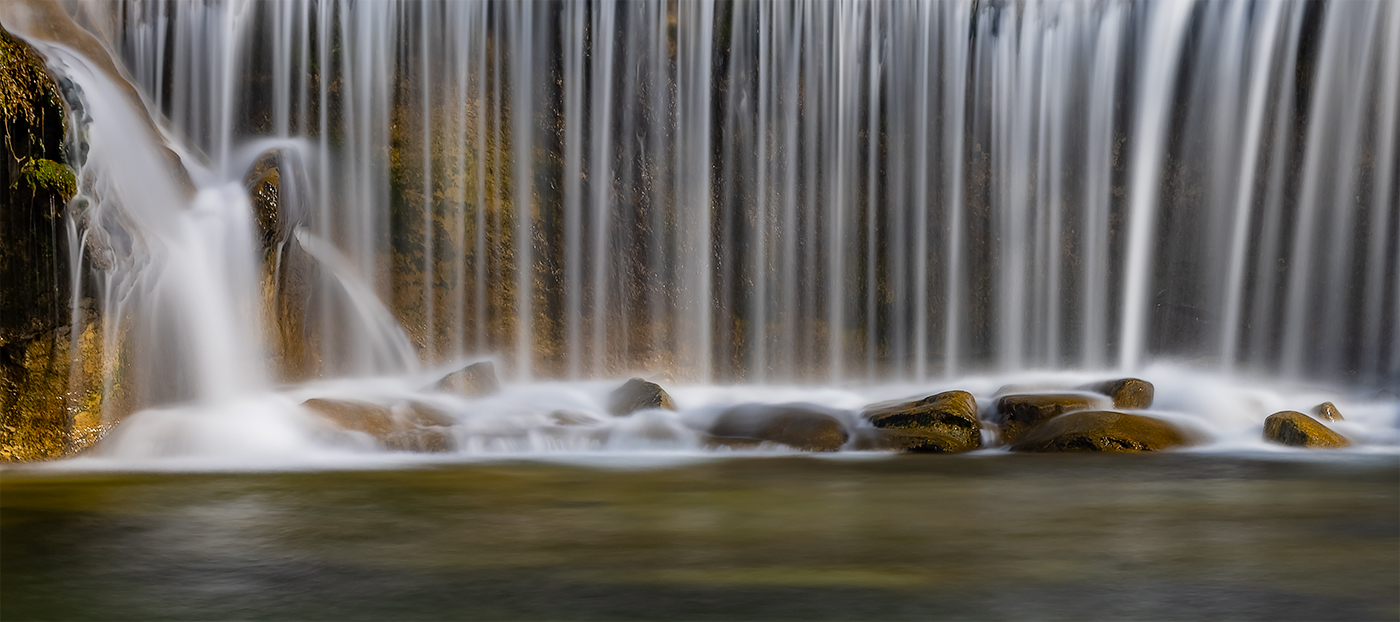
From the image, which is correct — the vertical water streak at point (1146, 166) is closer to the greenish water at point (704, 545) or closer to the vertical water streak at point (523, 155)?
the greenish water at point (704, 545)

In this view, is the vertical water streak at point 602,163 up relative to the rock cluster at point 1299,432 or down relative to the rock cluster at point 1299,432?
up

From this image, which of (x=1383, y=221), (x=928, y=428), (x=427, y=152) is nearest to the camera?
(x=928, y=428)

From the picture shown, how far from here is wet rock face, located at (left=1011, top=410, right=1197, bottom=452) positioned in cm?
932

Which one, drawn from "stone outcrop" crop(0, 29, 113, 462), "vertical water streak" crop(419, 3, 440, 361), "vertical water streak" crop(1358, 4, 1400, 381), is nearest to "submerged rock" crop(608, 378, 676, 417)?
"vertical water streak" crop(419, 3, 440, 361)

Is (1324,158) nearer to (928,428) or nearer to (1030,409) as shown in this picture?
(1030,409)

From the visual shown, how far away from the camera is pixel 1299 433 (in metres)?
9.78

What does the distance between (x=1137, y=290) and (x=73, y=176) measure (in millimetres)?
12325

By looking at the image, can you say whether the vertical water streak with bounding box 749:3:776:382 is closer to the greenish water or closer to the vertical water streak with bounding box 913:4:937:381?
the vertical water streak with bounding box 913:4:937:381

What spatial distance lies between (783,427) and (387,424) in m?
3.40

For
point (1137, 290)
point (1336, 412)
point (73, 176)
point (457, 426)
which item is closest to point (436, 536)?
point (457, 426)

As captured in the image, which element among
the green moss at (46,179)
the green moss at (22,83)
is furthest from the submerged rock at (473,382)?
the green moss at (22,83)

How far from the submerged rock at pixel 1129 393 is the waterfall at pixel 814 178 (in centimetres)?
359

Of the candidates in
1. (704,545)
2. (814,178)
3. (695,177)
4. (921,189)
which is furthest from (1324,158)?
(704,545)

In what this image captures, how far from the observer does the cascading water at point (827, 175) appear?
1422 cm
